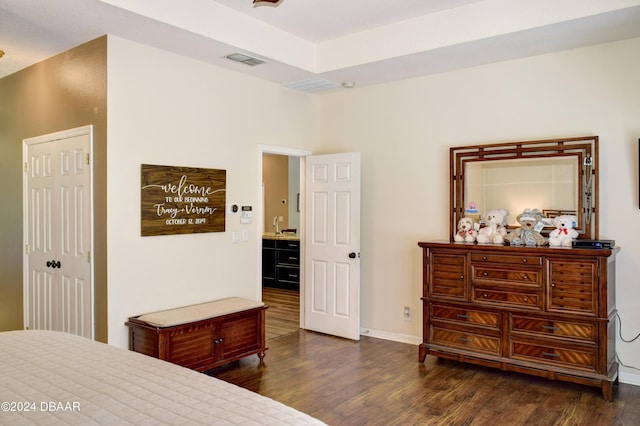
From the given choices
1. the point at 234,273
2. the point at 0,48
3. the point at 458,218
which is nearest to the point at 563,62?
the point at 458,218

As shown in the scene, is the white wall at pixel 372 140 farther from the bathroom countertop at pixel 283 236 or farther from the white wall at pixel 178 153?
the bathroom countertop at pixel 283 236

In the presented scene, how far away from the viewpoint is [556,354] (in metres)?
3.70

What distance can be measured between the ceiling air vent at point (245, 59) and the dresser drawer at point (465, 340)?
113 inches

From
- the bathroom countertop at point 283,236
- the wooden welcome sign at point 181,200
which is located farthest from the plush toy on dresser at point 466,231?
the bathroom countertop at point 283,236

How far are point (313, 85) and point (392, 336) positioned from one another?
9.19 ft

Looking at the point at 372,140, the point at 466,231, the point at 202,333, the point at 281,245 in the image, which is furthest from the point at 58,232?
the point at 281,245

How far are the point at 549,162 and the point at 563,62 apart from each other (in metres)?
0.85

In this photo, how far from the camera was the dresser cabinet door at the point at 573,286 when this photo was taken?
356 centimetres

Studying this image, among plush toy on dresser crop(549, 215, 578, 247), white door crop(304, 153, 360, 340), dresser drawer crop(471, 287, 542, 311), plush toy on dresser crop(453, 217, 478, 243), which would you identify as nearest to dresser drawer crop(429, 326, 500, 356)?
dresser drawer crop(471, 287, 542, 311)

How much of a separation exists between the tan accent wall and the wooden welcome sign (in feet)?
1.14

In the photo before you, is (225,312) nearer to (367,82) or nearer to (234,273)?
(234,273)

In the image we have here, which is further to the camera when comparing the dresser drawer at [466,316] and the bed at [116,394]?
the dresser drawer at [466,316]

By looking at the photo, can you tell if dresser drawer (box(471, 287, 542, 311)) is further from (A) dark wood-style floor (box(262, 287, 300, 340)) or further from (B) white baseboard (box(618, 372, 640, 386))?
(A) dark wood-style floor (box(262, 287, 300, 340))

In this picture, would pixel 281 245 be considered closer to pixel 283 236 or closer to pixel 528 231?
pixel 283 236
